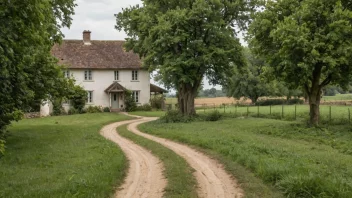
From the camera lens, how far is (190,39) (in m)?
30.1

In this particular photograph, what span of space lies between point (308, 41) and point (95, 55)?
114ft

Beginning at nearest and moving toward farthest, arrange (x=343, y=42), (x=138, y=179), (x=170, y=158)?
(x=138, y=179)
(x=170, y=158)
(x=343, y=42)

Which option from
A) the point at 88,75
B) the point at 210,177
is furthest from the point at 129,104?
the point at 210,177

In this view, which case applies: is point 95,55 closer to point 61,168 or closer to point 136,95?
point 136,95

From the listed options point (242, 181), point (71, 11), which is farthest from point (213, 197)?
point (71, 11)

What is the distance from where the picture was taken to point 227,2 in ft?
102

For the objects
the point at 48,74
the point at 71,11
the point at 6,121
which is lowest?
the point at 6,121

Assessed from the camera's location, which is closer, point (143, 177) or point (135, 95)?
point (143, 177)

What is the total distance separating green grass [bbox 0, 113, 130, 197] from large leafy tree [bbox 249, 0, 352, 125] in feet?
36.8

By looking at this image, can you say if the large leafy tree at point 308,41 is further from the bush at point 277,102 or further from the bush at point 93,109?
the bush at point 277,102

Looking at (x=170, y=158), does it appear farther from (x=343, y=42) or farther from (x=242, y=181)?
(x=343, y=42)

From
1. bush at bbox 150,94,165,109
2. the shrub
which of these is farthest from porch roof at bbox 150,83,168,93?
the shrub

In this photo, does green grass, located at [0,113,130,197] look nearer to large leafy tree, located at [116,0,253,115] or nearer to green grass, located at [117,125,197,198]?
green grass, located at [117,125,197,198]

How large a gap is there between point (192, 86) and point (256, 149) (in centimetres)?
2003
